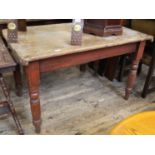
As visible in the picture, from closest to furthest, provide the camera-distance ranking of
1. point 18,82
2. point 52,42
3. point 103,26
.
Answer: point 52,42, point 103,26, point 18,82

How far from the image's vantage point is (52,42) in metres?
1.47

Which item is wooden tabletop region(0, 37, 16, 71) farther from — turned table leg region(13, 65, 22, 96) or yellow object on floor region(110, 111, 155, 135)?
yellow object on floor region(110, 111, 155, 135)

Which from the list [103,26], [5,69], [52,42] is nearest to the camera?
[5,69]

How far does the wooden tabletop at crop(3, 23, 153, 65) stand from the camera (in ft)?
4.22

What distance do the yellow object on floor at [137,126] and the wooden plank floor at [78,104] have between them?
63 cm

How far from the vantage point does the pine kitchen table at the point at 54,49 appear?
4.27 ft

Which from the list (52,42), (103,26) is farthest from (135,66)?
(52,42)

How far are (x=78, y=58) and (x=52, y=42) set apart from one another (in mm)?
211

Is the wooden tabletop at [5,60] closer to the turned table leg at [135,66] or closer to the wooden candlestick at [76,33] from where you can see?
the wooden candlestick at [76,33]

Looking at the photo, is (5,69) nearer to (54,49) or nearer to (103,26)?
(54,49)

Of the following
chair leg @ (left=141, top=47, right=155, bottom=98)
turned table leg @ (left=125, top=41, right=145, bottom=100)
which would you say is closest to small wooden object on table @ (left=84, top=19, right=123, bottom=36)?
turned table leg @ (left=125, top=41, right=145, bottom=100)

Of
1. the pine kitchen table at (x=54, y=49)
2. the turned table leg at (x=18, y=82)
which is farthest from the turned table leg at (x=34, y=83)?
the turned table leg at (x=18, y=82)
